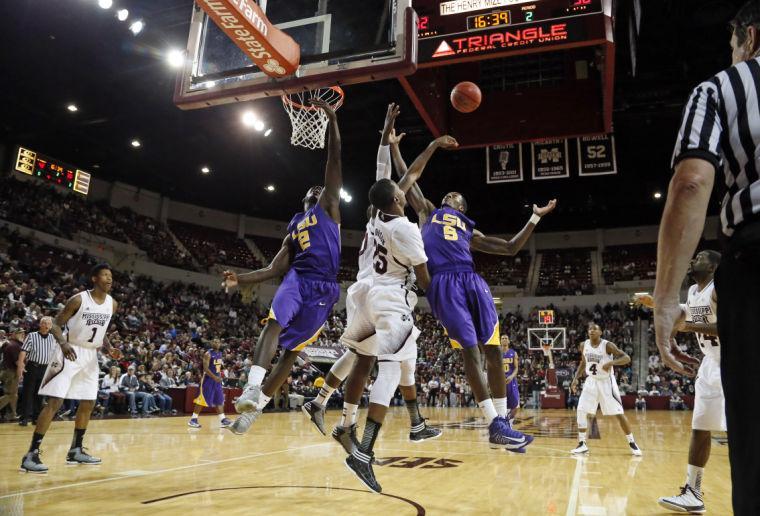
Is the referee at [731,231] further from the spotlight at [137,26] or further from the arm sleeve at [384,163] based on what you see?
the spotlight at [137,26]

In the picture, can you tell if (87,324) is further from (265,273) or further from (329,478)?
(329,478)

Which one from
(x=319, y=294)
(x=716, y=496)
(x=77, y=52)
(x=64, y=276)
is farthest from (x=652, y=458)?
(x=64, y=276)

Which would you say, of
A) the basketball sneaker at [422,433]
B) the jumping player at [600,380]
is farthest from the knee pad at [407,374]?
the jumping player at [600,380]

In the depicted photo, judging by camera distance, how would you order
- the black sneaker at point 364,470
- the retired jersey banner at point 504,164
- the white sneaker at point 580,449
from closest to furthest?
the black sneaker at point 364,470 < the white sneaker at point 580,449 < the retired jersey banner at point 504,164

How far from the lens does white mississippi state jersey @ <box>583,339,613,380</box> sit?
8.48 metres

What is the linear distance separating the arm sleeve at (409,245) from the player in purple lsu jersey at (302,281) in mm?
984

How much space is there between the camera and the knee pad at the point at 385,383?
392 centimetres

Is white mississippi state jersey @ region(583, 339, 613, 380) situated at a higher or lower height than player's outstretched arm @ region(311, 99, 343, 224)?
lower

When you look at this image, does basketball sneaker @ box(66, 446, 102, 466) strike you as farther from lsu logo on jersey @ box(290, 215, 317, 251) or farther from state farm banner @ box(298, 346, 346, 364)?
state farm banner @ box(298, 346, 346, 364)

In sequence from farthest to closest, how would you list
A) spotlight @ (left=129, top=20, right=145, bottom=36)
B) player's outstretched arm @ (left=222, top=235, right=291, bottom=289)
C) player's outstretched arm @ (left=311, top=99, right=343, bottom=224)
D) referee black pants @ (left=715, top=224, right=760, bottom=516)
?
spotlight @ (left=129, top=20, right=145, bottom=36), player's outstretched arm @ (left=311, top=99, right=343, bottom=224), player's outstretched arm @ (left=222, top=235, right=291, bottom=289), referee black pants @ (left=715, top=224, right=760, bottom=516)

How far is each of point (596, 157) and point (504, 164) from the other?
1.73 metres

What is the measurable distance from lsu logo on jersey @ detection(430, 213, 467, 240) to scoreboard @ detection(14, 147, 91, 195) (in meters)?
21.1

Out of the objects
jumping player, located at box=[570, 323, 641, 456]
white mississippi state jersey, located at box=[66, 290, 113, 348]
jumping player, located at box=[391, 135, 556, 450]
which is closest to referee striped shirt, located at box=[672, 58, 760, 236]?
jumping player, located at box=[391, 135, 556, 450]

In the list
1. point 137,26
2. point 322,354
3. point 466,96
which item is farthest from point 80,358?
point 322,354
